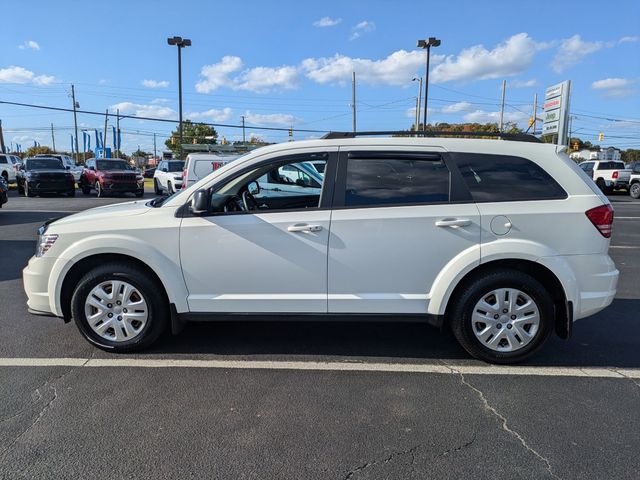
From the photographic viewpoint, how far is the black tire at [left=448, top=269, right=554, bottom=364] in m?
3.83

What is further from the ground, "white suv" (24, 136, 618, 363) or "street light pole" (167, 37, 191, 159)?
"street light pole" (167, 37, 191, 159)

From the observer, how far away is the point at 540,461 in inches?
107

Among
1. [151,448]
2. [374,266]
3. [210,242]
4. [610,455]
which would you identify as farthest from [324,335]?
[610,455]

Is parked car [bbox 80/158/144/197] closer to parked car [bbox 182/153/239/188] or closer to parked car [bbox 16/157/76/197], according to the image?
parked car [bbox 16/157/76/197]

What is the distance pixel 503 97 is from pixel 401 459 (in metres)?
59.1

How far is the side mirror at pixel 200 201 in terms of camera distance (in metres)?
3.81

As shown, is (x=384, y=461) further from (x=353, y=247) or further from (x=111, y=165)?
(x=111, y=165)

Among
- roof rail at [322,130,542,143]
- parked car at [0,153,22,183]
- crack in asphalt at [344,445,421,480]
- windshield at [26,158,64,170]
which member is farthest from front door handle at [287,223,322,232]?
parked car at [0,153,22,183]

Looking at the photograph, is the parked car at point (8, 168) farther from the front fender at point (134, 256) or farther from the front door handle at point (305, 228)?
the front door handle at point (305, 228)

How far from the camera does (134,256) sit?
12.9 ft

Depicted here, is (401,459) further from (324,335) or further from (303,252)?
(324,335)

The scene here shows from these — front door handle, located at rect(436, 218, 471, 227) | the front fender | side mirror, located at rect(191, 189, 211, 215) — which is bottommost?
the front fender

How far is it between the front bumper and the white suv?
1.1 inches

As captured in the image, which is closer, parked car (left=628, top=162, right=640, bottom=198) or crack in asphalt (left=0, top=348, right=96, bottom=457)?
crack in asphalt (left=0, top=348, right=96, bottom=457)
